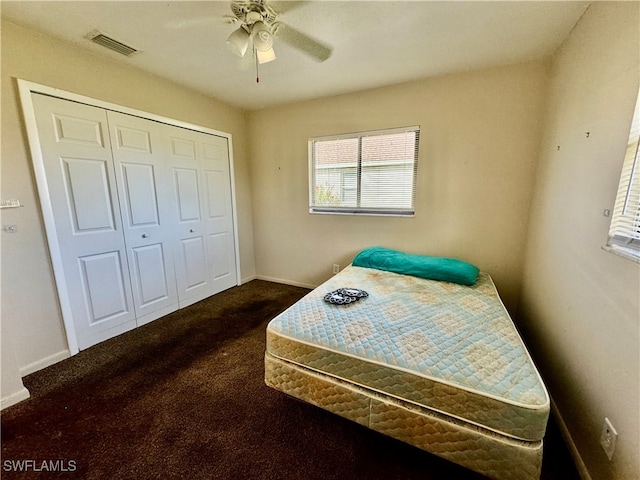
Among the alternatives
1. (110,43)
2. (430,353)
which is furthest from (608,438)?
(110,43)

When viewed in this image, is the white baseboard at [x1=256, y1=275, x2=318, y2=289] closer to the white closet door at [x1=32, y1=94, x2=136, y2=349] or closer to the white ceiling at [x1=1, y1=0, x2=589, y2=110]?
the white closet door at [x1=32, y1=94, x2=136, y2=349]

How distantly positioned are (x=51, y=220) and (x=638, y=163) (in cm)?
341

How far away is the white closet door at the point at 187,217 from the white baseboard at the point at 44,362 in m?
1.01

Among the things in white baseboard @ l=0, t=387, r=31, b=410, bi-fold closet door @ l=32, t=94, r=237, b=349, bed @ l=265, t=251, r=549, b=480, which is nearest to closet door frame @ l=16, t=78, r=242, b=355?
bi-fold closet door @ l=32, t=94, r=237, b=349

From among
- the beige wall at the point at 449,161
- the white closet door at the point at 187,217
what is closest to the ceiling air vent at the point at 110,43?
the white closet door at the point at 187,217

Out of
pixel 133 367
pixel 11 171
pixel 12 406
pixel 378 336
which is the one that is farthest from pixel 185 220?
pixel 378 336

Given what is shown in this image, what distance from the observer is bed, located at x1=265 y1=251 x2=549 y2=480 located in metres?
1.00

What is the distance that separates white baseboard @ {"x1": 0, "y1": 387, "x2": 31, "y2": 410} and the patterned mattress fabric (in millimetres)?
1601

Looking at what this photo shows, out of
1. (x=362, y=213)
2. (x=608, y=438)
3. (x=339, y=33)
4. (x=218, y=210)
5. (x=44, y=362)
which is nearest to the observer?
(x=608, y=438)

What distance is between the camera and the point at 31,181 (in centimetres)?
178

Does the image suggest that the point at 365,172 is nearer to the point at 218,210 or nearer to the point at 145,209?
the point at 218,210

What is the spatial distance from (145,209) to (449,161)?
3075 millimetres

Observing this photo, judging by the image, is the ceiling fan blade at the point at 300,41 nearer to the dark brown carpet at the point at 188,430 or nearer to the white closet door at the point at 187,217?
the white closet door at the point at 187,217

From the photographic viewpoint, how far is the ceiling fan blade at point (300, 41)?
1.52 metres
